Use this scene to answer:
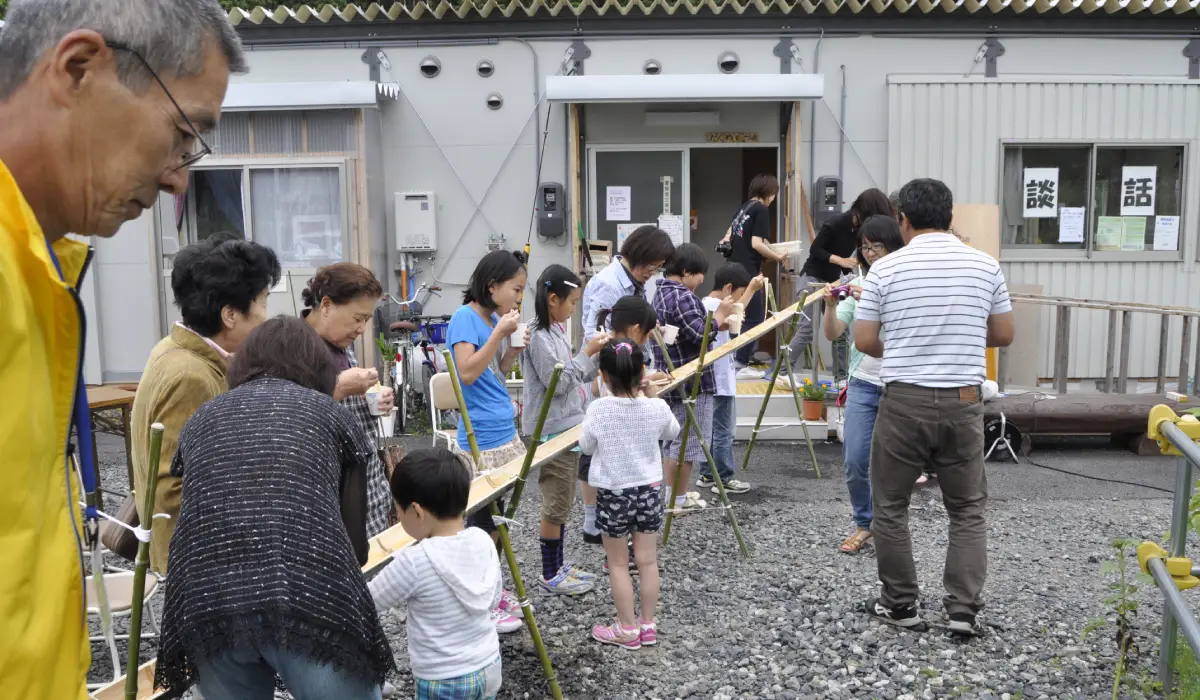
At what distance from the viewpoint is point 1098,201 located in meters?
9.54

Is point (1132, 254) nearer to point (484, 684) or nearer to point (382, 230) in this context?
point (382, 230)

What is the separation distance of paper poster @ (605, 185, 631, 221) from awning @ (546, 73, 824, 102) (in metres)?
1.12

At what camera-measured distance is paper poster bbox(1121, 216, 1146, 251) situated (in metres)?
9.52

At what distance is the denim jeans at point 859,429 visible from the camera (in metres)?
5.12

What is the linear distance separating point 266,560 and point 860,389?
12.2 feet

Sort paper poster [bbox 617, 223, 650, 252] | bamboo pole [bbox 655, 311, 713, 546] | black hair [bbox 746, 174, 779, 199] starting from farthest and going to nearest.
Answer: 1. paper poster [bbox 617, 223, 650, 252]
2. black hair [bbox 746, 174, 779, 199]
3. bamboo pole [bbox 655, 311, 713, 546]

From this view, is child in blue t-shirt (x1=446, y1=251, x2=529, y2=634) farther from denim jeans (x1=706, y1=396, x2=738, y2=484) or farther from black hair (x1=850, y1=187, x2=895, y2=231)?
black hair (x1=850, y1=187, x2=895, y2=231)

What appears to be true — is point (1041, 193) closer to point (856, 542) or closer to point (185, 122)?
point (856, 542)

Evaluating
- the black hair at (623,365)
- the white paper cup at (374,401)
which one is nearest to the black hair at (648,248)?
the black hair at (623,365)

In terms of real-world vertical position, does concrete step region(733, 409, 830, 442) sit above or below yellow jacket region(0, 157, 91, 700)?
below

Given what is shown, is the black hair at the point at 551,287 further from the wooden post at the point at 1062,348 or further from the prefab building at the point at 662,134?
the wooden post at the point at 1062,348

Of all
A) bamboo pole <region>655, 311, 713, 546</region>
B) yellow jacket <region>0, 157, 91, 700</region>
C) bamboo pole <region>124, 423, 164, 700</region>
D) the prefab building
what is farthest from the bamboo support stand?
yellow jacket <region>0, 157, 91, 700</region>

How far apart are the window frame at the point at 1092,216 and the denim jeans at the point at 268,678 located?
8.60 meters

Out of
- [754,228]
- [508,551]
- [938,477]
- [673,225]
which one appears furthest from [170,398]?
[673,225]
